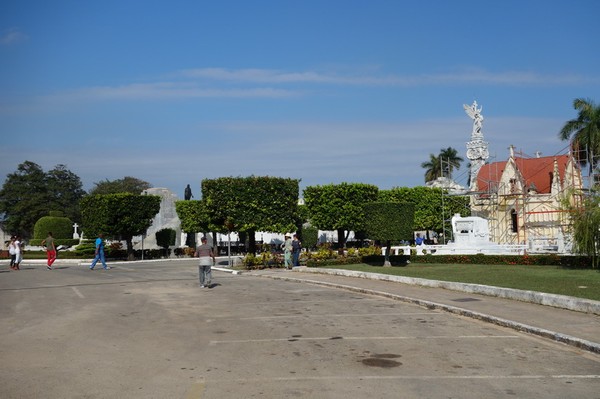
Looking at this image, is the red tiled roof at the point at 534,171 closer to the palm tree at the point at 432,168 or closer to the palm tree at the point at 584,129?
the palm tree at the point at 584,129

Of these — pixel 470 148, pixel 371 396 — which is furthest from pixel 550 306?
pixel 470 148

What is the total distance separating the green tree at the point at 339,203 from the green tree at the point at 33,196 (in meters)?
64.6

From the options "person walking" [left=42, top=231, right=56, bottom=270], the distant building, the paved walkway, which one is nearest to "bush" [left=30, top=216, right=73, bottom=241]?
"person walking" [left=42, top=231, right=56, bottom=270]

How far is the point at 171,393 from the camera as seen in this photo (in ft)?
23.8

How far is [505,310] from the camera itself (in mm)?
14305

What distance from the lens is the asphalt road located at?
7.52 metres

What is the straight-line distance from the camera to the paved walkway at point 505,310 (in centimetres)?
1110

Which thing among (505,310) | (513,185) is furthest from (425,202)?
(505,310)

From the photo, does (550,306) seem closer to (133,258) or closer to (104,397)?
(104,397)

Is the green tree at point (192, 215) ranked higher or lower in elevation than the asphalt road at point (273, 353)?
higher

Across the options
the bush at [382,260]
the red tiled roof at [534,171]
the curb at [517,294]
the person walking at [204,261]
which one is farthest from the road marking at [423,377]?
the red tiled roof at [534,171]

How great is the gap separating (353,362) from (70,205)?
103 meters

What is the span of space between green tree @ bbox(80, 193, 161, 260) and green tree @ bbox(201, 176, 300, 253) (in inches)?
461

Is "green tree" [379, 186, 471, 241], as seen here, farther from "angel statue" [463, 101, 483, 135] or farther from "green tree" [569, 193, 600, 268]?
"green tree" [569, 193, 600, 268]
